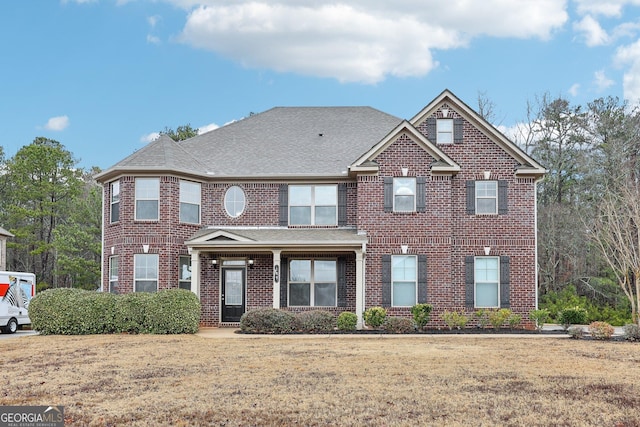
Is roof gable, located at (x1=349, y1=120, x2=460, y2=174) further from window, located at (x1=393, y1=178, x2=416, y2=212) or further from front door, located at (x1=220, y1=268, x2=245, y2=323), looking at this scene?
front door, located at (x1=220, y1=268, x2=245, y2=323)

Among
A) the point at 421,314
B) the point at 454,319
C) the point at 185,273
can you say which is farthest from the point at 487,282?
the point at 185,273

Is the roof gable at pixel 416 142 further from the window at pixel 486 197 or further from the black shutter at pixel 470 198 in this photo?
the window at pixel 486 197

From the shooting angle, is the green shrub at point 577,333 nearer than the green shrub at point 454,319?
Yes

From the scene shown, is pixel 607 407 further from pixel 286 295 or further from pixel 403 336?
pixel 286 295

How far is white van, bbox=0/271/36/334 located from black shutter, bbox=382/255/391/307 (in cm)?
1258

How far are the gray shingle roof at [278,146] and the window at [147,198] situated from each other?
54 cm

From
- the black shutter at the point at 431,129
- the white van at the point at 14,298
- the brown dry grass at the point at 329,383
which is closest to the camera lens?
the brown dry grass at the point at 329,383

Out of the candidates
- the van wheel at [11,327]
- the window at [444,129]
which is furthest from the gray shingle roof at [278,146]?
the van wheel at [11,327]

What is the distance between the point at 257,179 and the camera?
25125mm

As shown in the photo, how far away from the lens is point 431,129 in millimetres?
24375

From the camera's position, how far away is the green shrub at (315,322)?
2178 cm

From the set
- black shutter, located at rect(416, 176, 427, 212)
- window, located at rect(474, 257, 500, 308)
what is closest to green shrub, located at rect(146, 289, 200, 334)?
black shutter, located at rect(416, 176, 427, 212)

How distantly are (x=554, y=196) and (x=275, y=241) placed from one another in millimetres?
22637

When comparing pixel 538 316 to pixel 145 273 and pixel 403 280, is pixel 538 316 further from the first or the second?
pixel 145 273
